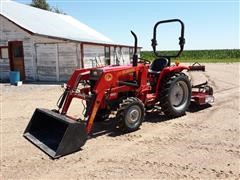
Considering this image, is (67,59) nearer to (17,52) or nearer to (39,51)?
(39,51)

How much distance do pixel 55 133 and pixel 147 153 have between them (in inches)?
64.2

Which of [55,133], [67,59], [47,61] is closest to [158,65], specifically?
[55,133]

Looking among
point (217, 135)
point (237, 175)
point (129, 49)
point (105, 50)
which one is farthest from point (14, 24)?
point (237, 175)

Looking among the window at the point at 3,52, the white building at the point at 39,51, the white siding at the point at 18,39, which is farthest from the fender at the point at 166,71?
the window at the point at 3,52

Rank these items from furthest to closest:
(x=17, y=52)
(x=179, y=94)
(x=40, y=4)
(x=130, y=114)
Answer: (x=40, y=4) < (x=17, y=52) < (x=179, y=94) < (x=130, y=114)

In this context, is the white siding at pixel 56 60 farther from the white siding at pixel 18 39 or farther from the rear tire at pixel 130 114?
the rear tire at pixel 130 114

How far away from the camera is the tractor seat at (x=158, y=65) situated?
7898mm

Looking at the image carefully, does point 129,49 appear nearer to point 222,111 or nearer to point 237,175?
point 222,111

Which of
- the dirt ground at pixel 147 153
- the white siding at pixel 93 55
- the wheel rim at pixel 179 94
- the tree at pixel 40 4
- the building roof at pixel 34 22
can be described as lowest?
the dirt ground at pixel 147 153

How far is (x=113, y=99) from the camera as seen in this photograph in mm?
6656

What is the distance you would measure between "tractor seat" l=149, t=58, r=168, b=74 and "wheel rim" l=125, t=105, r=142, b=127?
5.30ft

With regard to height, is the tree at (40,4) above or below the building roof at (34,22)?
above

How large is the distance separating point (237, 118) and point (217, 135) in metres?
1.58

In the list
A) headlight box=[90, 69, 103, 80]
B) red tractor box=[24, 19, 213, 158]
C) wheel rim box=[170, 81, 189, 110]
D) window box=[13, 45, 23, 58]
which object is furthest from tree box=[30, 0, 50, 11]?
headlight box=[90, 69, 103, 80]
